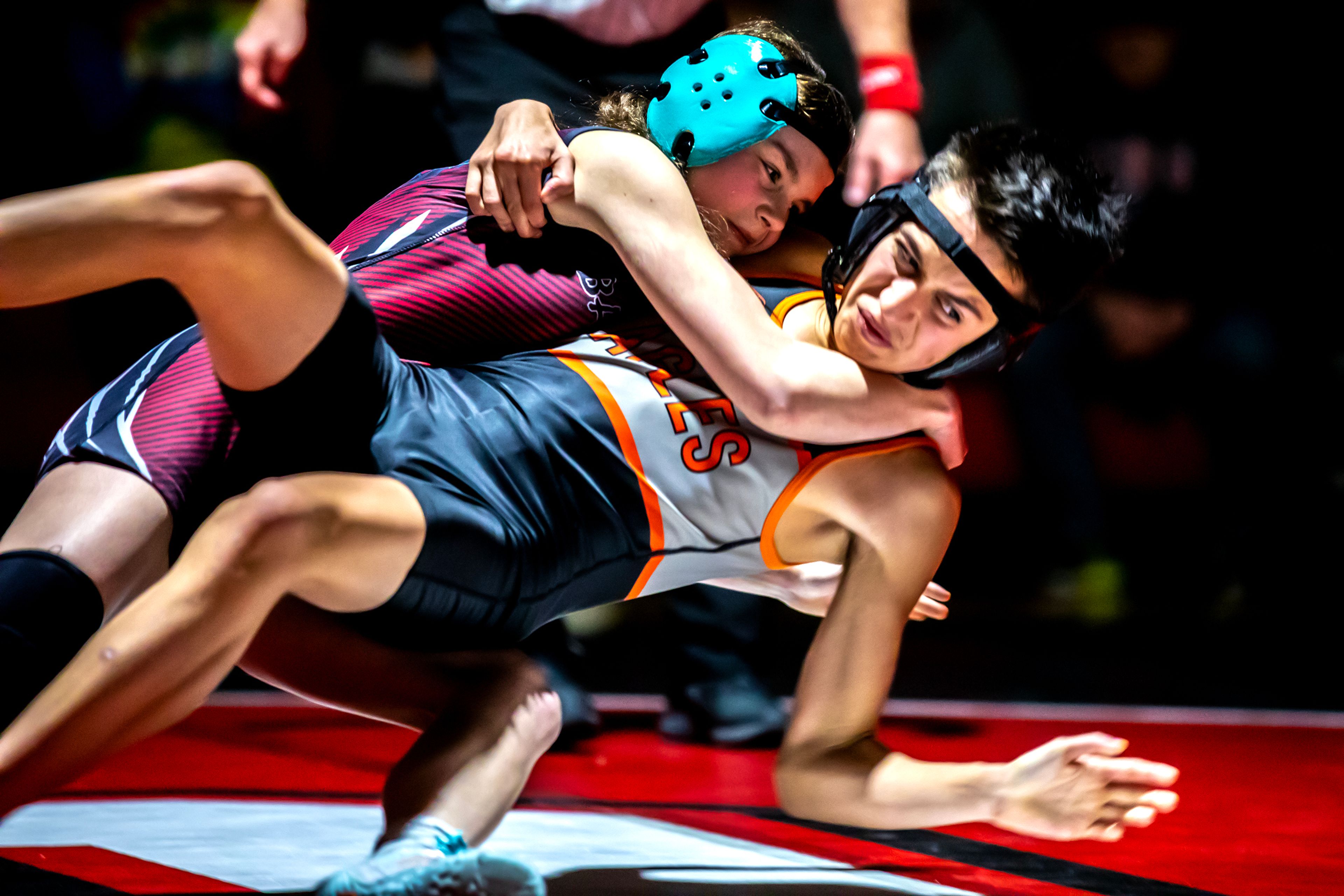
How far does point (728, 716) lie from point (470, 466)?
1.25 metres

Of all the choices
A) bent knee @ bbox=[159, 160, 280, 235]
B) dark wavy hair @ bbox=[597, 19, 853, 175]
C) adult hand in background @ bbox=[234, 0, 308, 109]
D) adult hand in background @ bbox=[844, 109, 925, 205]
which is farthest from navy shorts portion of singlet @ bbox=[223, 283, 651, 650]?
adult hand in background @ bbox=[234, 0, 308, 109]

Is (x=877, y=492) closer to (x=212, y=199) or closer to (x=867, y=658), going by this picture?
(x=867, y=658)

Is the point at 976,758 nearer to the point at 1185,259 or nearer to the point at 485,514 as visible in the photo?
the point at 485,514

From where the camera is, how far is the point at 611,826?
1911 millimetres

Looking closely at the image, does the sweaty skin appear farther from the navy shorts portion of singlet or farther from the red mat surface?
the red mat surface

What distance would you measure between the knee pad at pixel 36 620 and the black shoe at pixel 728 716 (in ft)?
4.47

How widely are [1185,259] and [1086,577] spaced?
1133 millimetres

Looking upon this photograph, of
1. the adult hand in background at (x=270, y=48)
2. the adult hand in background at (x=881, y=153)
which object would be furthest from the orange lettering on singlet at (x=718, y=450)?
the adult hand in background at (x=270, y=48)

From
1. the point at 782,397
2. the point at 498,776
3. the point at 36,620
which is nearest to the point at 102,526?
the point at 36,620

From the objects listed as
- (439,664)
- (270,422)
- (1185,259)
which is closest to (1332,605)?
(1185,259)

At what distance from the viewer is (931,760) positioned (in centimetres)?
243

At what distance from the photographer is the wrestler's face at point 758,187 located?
1.68 meters

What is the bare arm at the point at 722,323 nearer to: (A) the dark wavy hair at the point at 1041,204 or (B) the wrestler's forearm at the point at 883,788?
(A) the dark wavy hair at the point at 1041,204

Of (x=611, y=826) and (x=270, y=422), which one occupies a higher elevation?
(x=270, y=422)
